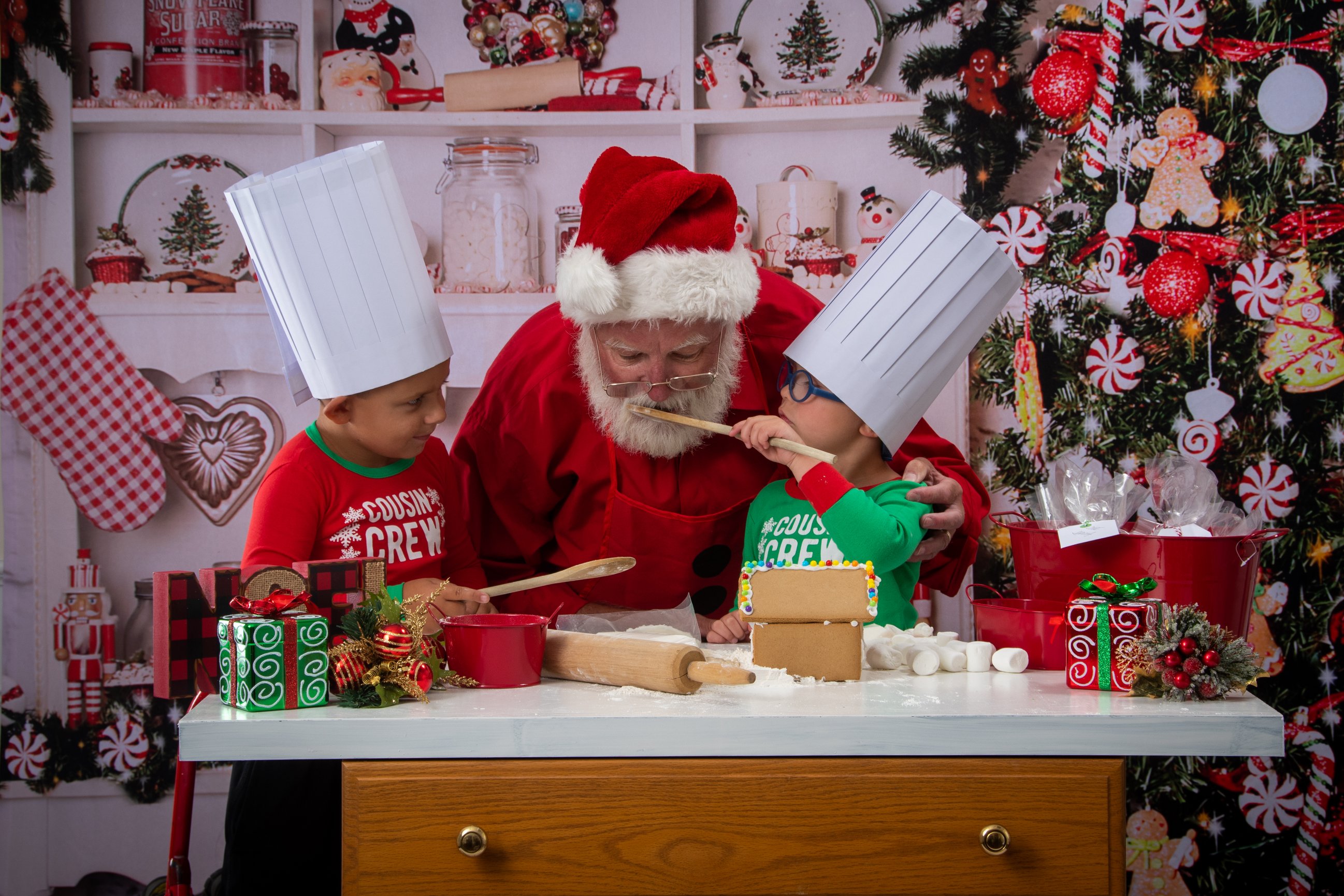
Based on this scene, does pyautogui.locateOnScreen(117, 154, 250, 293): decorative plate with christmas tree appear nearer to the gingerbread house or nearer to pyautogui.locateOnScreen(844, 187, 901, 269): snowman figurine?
pyautogui.locateOnScreen(844, 187, 901, 269): snowman figurine

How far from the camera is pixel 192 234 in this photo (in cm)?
262

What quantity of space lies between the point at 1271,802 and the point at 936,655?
1.53 meters

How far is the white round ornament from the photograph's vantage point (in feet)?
7.86

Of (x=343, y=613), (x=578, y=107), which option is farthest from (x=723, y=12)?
(x=343, y=613)

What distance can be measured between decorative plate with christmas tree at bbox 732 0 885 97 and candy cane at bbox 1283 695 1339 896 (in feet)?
5.83

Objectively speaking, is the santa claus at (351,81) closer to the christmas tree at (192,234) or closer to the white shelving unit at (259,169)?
the white shelving unit at (259,169)

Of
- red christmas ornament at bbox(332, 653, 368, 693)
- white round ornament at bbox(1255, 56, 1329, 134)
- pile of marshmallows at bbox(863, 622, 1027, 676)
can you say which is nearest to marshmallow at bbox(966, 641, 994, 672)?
pile of marshmallows at bbox(863, 622, 1027, 676)

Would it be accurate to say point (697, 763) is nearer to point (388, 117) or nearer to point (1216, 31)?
point (388, 117)

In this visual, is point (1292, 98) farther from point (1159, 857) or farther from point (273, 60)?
point (273, 60)

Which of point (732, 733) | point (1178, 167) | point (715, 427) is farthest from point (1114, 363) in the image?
point (732, 733)

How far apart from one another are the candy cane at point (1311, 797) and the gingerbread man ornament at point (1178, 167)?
1143mm

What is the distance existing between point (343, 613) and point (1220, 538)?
1353 millimetres

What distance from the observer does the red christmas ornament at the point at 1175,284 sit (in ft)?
8.00

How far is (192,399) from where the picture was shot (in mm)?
2639
